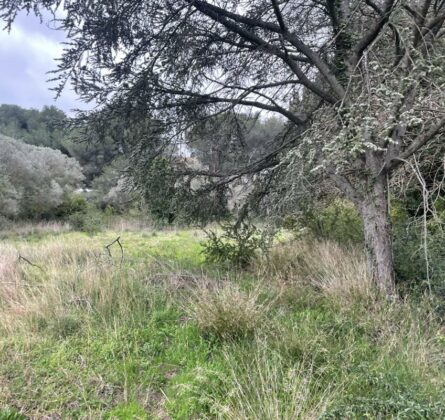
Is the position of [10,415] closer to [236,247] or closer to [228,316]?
[228,316]

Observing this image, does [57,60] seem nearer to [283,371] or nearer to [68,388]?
[68,388]

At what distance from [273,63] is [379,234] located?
137 inches

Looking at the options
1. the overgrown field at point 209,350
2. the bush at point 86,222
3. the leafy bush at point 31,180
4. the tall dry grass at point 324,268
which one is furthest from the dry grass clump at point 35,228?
the tall dry grass at point 324,268

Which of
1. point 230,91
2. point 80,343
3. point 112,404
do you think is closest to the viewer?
point 112,404

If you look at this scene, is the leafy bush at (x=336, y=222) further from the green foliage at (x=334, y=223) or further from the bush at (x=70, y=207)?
the bush at (x=70, y=207)

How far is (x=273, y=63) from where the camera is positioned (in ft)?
20.1

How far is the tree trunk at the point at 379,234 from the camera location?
432 cm

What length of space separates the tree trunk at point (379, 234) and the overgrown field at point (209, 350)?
0.20 m

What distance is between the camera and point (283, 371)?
2.55m

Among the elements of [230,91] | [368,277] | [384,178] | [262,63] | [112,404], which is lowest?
[112,404]

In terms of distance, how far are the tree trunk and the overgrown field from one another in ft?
0.65

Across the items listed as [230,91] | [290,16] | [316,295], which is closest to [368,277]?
[316,295]

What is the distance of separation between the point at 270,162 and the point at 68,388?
4370 mm

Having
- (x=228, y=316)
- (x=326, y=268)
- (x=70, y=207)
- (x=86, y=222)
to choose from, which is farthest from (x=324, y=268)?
(x=70, y=207)
